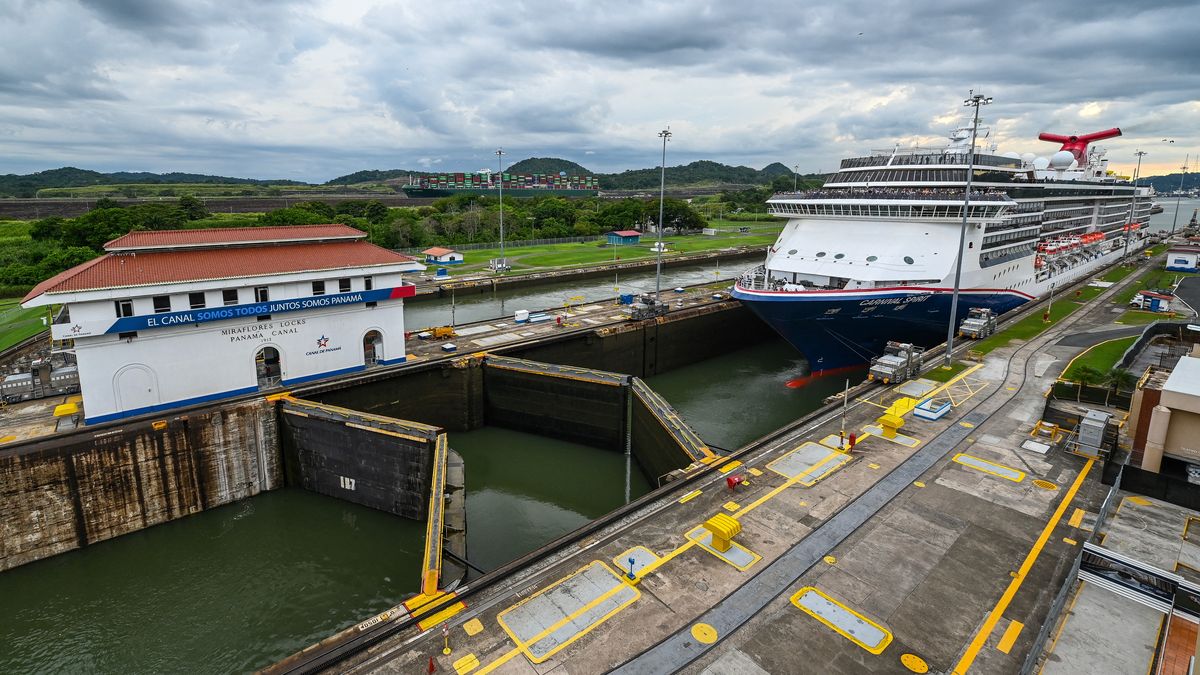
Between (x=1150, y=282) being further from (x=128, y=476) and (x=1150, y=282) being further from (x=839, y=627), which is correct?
(x=128, y=476)

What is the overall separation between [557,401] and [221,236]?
18855 mm

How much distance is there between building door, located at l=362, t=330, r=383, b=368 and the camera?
32.6 meters

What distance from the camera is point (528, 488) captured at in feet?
95.6

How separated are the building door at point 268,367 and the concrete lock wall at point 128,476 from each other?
8.44 feet

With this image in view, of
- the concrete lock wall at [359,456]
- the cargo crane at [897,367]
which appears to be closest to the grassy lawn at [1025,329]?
the cargo crane at [897,367]

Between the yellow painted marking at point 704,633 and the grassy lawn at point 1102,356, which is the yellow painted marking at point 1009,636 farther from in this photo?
the grassy lawn at point 1102,356

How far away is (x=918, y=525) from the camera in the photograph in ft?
59.5

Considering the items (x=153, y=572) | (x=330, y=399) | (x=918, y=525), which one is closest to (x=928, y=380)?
(x=918, y=525)

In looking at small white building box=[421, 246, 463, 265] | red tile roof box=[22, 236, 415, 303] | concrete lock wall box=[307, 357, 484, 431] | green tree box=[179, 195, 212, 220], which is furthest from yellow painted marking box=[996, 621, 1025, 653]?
green tree box=[179, 195, 212, 220]

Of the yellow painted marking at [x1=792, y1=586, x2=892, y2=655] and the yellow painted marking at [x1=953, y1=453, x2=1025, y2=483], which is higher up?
the yellow painted marking at [x1=953, y1=453, x2=1025, y2=483]

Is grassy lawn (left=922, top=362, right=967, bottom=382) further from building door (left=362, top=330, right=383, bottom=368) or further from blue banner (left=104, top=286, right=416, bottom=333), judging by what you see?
building door (left=362, top=330, right=383, bottom=368)

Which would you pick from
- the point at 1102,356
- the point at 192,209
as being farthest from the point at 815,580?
the point at 192,209

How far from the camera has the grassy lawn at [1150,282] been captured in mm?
52156

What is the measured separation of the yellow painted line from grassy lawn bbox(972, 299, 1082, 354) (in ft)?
59.5
